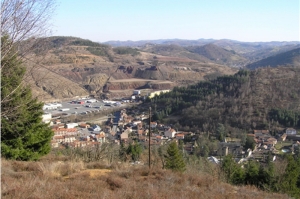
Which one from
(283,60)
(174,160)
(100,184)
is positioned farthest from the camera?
(283,60)

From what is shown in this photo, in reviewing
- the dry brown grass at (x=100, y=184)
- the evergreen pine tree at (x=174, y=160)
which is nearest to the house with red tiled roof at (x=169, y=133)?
the evergreen pine tree at (x=174, y=160)

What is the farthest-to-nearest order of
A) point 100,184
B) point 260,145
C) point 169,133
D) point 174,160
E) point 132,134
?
point 132,134 < point 169,133 < point 260,145 < point 174,160 < point 100,184

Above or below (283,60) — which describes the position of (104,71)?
below

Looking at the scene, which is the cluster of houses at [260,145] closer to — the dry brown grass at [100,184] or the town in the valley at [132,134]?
the town in the valley at [132,134]

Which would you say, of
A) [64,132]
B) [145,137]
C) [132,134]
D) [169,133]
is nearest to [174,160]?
[145,137]

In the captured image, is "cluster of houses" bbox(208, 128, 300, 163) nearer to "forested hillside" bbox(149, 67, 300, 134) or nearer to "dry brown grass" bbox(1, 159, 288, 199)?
"forested hillside" bbox(149, 67, 300, 134)

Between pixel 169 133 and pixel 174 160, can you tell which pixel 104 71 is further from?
pixel 174 160
